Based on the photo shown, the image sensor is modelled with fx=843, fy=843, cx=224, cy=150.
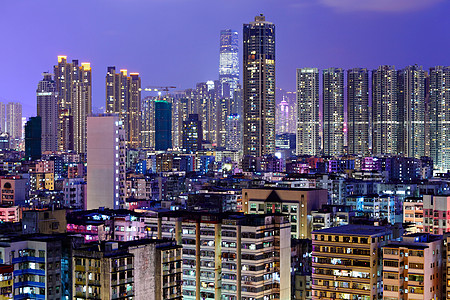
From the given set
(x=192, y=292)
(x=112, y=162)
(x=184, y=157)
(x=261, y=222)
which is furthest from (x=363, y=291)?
(x=184, y=157)

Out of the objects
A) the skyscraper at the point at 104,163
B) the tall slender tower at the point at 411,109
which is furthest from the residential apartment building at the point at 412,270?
the tall slender tower at the point at 411,109

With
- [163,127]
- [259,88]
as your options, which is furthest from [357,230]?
[163,127]

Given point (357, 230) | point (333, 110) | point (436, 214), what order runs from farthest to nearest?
point (333, 110) → point (436, 214) → point (357, 230)

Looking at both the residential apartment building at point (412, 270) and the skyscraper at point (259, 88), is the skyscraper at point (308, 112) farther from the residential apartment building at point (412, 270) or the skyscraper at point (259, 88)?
the residential apartment building at point (412, 270)

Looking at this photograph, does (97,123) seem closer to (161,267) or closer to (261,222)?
(261,222)

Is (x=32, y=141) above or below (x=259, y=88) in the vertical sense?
below

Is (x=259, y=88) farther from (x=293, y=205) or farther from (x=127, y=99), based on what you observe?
(x=293, y=205)

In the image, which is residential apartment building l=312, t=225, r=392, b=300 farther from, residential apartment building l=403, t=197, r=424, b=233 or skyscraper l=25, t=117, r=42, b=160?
skyscraper l=25, t=117, r=42, b=160
